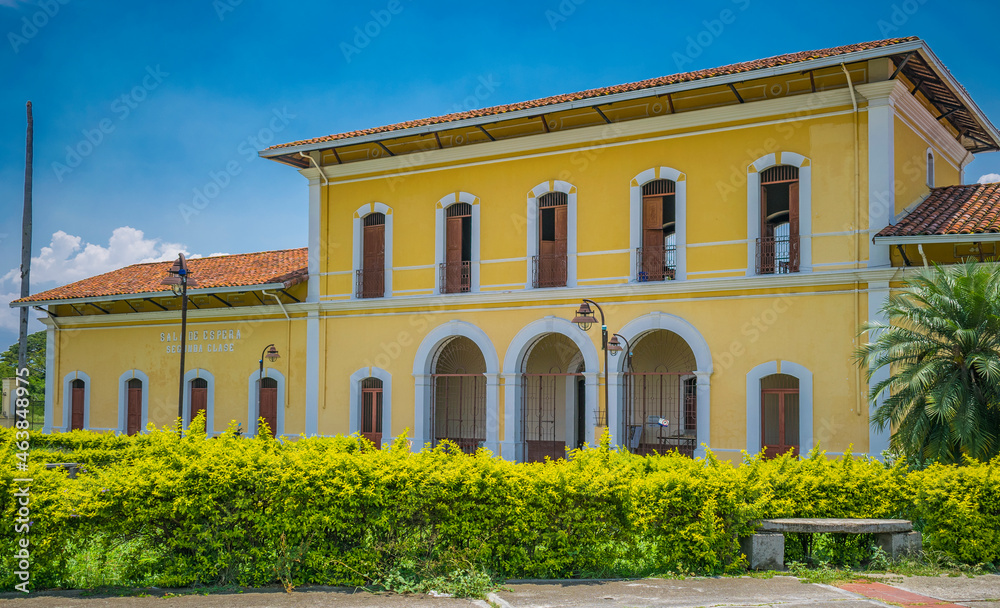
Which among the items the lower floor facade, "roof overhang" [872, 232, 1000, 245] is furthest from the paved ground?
"roof overhang" [872, 232, 1000, 245]

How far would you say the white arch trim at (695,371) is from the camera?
16203 mm

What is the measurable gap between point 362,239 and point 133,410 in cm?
917

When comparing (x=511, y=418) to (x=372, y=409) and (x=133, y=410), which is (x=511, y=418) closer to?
(x=372, y=409)

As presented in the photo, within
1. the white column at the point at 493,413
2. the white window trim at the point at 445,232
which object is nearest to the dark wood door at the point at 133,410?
the white window trim at the point at 445,232

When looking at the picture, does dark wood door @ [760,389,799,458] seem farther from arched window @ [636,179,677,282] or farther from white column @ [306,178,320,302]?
white column @ [306,178,320,302]

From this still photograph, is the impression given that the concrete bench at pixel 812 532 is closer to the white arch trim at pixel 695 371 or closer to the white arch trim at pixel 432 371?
the white arch trim at pixel 695 371

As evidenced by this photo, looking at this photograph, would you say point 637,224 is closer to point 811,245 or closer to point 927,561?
point 811,245

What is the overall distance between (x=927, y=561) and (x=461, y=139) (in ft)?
45.0

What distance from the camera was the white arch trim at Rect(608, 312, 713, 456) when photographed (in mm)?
16203

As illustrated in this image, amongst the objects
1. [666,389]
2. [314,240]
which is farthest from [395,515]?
[666,389]

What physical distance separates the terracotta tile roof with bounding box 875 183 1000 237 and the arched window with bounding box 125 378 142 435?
19507 millimetres

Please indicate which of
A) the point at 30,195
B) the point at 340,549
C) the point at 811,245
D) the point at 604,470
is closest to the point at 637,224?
the point at 811,245

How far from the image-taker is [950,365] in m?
10.5

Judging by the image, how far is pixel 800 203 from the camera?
51.2 ft
